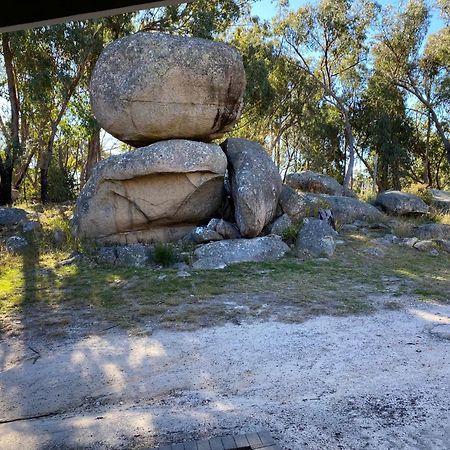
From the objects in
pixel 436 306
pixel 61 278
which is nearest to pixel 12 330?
pixel 61 278

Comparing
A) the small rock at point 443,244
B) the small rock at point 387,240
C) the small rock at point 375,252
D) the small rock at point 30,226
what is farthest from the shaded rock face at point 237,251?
the small rock at point 30,226

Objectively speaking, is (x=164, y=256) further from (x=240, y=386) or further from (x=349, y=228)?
(x=349, y=228)

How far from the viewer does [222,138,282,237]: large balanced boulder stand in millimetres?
9041

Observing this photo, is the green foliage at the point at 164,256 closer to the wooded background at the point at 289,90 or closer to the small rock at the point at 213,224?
the small rock at the point at 213,224

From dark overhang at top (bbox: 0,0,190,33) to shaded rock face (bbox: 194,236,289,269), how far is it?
5.37 metres

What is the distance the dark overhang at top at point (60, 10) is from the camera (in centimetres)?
289

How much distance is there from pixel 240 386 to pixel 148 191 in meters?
6.02

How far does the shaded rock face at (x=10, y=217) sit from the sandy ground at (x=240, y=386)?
7324 millimetres

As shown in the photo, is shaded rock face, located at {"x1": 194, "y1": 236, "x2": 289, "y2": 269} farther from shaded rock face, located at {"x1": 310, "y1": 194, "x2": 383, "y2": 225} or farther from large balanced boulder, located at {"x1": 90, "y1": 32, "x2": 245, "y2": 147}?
shaded rock face, located at {"x1": 310, "y1": 194, "x2": 383, "y2": 225}

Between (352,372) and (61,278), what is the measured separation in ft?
16.6

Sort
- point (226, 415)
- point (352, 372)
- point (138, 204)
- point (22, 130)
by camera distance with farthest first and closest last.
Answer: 1. point (22, 130)
2. point (138, 204)
3. point (352, 372)
4. point (226, 415)

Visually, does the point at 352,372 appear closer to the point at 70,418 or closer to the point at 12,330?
the point at 70,418

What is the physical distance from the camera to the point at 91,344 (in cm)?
486

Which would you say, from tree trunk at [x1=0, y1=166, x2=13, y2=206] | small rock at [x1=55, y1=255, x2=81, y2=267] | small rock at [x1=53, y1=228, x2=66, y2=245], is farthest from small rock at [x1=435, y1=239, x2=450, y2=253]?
tree trunk at [x1=0, y1=166, x2=13, y2=206]
